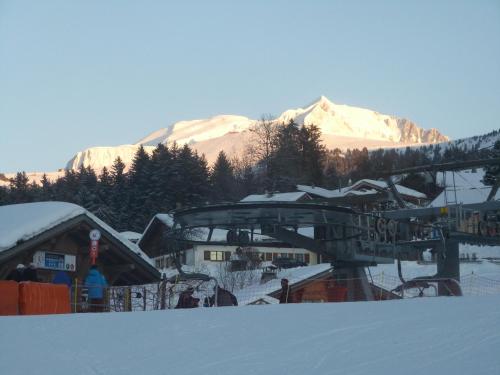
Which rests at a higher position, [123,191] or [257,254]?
[123,191]

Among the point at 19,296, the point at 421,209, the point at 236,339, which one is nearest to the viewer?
the point at 236,339

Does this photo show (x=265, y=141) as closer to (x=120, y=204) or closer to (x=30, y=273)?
(x=120, y=204)

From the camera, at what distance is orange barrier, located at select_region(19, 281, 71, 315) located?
777 inches

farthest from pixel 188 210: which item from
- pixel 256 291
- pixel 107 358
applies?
pixel 256 291

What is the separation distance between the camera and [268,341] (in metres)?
13.3

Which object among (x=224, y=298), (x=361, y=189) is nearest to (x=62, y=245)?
(x=224, y=298)

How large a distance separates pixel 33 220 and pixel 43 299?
7.69 metres

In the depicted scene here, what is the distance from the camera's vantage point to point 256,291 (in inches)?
1895

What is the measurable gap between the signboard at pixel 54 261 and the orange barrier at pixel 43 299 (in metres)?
6.95

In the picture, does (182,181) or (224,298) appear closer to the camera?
(224,298)

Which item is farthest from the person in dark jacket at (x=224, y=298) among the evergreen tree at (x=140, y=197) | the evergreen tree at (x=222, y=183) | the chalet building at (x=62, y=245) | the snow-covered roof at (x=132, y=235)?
the evergreen tree at (x=222, y=183)

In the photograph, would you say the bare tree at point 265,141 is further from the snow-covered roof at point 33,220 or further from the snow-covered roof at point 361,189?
the snow-covered roof at point 33,220

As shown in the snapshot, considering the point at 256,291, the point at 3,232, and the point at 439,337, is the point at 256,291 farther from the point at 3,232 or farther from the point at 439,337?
the point at 439,337

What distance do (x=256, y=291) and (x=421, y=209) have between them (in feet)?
50.8
